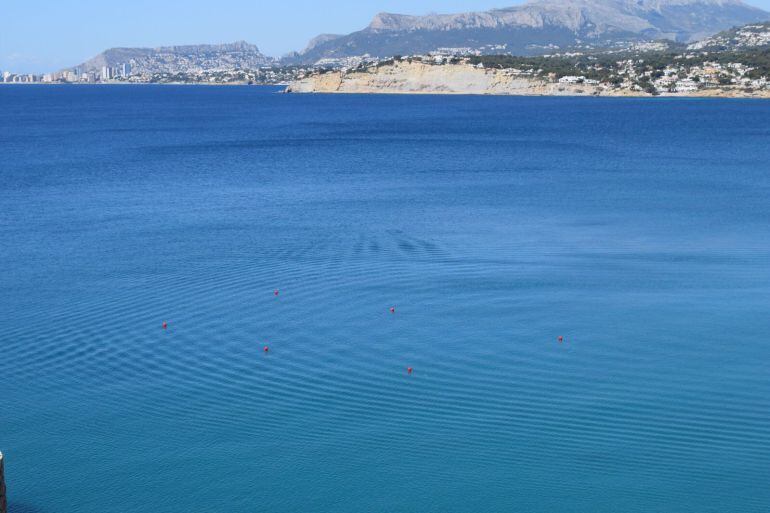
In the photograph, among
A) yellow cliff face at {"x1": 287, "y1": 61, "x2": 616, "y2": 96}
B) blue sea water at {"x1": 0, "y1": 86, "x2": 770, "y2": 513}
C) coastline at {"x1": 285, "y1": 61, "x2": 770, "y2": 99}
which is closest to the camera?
blue sea water at {"x1": 0, "y1": 86, "x2": 770, "y2": 513}

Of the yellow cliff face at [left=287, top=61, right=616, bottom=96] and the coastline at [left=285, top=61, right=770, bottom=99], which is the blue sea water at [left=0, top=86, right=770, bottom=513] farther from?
the yellow cliff face at [left=287, top=61, right=616, bottom=96]

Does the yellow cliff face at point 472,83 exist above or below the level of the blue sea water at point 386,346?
above

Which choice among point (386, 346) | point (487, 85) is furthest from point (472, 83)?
point (386, 346)

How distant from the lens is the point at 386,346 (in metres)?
26.2

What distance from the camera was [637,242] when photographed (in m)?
38.4

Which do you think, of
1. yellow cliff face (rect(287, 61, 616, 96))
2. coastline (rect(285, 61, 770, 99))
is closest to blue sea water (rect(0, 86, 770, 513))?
coastline (rect(285, 61, 770, 99))

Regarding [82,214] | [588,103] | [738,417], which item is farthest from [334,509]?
[588,103]

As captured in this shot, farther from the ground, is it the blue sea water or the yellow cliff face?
the yellow cliff face

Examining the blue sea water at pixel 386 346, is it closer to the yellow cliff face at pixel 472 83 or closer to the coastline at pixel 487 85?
the coastline at pixel 487 85

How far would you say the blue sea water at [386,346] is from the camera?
1878cm

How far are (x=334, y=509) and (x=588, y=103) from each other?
141m

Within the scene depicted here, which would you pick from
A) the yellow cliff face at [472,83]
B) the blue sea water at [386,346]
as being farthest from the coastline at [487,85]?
the blue sea water at [386,346]

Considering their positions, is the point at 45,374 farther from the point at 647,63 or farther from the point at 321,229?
the point at 647,63

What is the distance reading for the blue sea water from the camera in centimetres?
1878
